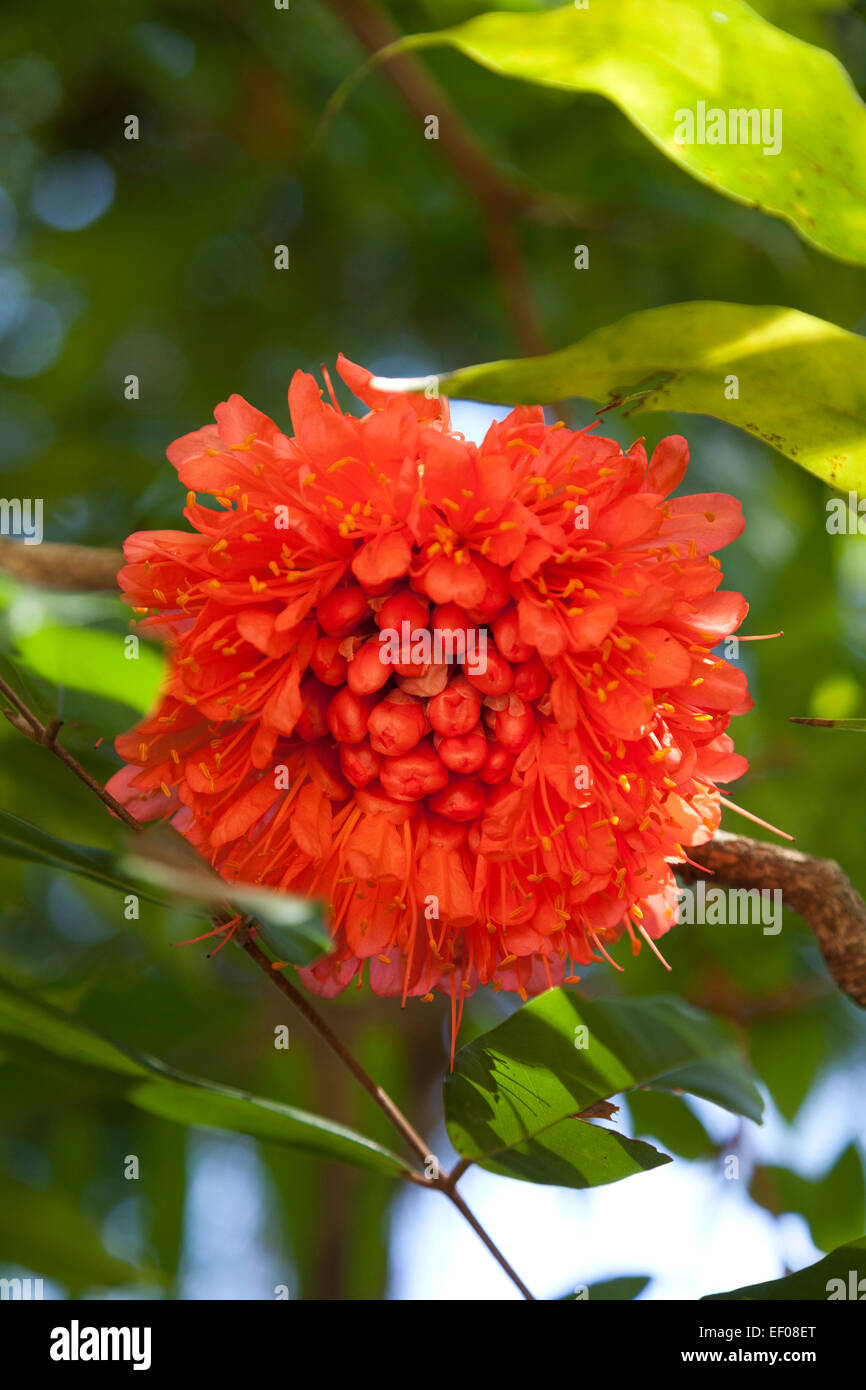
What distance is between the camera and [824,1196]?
5.24ft

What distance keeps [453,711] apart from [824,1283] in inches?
22.4

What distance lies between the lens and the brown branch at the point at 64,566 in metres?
1.32

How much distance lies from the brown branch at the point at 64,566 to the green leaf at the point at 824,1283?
97 centimetres

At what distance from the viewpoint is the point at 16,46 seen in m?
2.35

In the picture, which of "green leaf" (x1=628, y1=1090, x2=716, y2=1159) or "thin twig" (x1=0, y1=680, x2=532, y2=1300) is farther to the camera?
"green leaf" (x1=628, y1=1090, x2=716, y2=1159)

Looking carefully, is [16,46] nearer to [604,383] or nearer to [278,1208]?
[604,383]

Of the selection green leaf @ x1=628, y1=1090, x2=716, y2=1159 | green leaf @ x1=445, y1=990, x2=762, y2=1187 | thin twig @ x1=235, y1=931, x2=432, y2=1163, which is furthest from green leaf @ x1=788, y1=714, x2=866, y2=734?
green leaf @ x1=628, y1=1090, x2=716, y2=1159

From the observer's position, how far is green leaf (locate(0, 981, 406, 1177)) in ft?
2.80

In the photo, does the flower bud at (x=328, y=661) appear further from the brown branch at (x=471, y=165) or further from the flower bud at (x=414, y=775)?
the brown branch at (x=471, y=165)

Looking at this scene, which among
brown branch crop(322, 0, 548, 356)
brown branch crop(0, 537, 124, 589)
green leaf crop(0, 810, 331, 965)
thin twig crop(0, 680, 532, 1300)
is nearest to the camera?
green leaf crop(0, 810, 331, 965)

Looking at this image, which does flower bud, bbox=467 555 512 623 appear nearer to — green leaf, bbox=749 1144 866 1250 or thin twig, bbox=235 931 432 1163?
thin twig, bbox=235 931 432 1163
